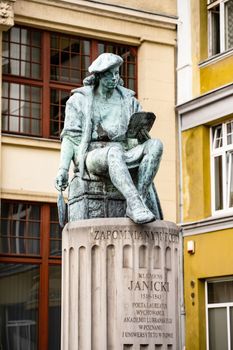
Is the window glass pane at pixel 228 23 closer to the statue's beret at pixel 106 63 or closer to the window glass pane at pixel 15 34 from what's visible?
the window glass pane at pixel 15 34

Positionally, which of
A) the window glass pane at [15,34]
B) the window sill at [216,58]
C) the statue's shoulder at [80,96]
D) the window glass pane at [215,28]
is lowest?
the statue's shoulder at [80,96]

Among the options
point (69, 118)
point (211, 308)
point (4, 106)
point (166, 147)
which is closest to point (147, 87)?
point (166, 147)

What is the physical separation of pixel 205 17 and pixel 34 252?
771cm

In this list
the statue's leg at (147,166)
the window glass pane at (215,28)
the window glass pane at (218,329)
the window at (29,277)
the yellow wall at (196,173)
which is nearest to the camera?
the statue's leg at (147,166)

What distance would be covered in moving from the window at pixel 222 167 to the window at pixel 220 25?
211 cm

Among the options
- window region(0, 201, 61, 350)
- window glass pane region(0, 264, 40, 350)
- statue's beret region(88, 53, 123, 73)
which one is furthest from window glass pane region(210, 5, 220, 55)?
statue's beret region(88, 53, 123, 73)

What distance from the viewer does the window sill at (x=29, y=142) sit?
24.4 metres

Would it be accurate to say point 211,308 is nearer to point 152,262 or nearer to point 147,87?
point 147,87

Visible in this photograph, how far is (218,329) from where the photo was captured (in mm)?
24641

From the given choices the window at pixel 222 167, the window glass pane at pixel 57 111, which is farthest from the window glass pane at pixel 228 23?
the window glass pane at pixel 57 111

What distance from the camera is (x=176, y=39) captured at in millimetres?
27328

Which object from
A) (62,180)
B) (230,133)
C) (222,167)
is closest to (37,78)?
(230,133)

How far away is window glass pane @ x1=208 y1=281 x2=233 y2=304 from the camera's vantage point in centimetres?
2447

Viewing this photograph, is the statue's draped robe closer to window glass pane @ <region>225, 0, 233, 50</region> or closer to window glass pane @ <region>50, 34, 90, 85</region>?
window glass pane @ <region>50, 34, 90, 85</region>
